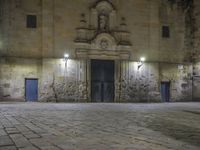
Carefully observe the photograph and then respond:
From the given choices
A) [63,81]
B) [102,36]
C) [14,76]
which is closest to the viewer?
[14,76]

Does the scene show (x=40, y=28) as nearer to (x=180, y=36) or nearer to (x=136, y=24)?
(x=136, y=24)

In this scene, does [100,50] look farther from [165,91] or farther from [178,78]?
[178,78]

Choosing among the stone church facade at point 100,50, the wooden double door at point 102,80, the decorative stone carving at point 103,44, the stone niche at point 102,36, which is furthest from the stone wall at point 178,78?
the decorative stone carving at point 103,44

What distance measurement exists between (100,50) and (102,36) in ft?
3.33

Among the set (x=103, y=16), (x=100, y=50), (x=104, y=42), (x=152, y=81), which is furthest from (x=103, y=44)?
(x=152, y=81)

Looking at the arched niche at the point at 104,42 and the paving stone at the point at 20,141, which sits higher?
the arched niche at the point at 104,42

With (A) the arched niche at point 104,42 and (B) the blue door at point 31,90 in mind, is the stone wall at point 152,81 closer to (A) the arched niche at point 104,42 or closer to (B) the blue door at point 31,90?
(A) the arched niche at point 104,42

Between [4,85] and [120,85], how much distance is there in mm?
8035

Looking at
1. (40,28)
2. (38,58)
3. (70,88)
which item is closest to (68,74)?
(70,88)

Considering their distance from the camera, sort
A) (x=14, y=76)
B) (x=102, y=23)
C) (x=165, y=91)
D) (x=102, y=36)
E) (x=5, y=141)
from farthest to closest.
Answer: (x=165, y=91) → (x=102, y=23) → (x=102, y=36) → (x=14, y=76) → (x=5, y=141)

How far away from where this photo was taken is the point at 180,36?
76.9ft

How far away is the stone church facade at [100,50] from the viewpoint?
1967cm

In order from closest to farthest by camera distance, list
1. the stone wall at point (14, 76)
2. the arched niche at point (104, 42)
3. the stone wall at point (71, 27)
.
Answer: the stone wall at point (14, 76) → the stone wall at point (71, 27) → the arched niche at point (104, 42)

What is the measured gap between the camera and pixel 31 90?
19.9 metres
